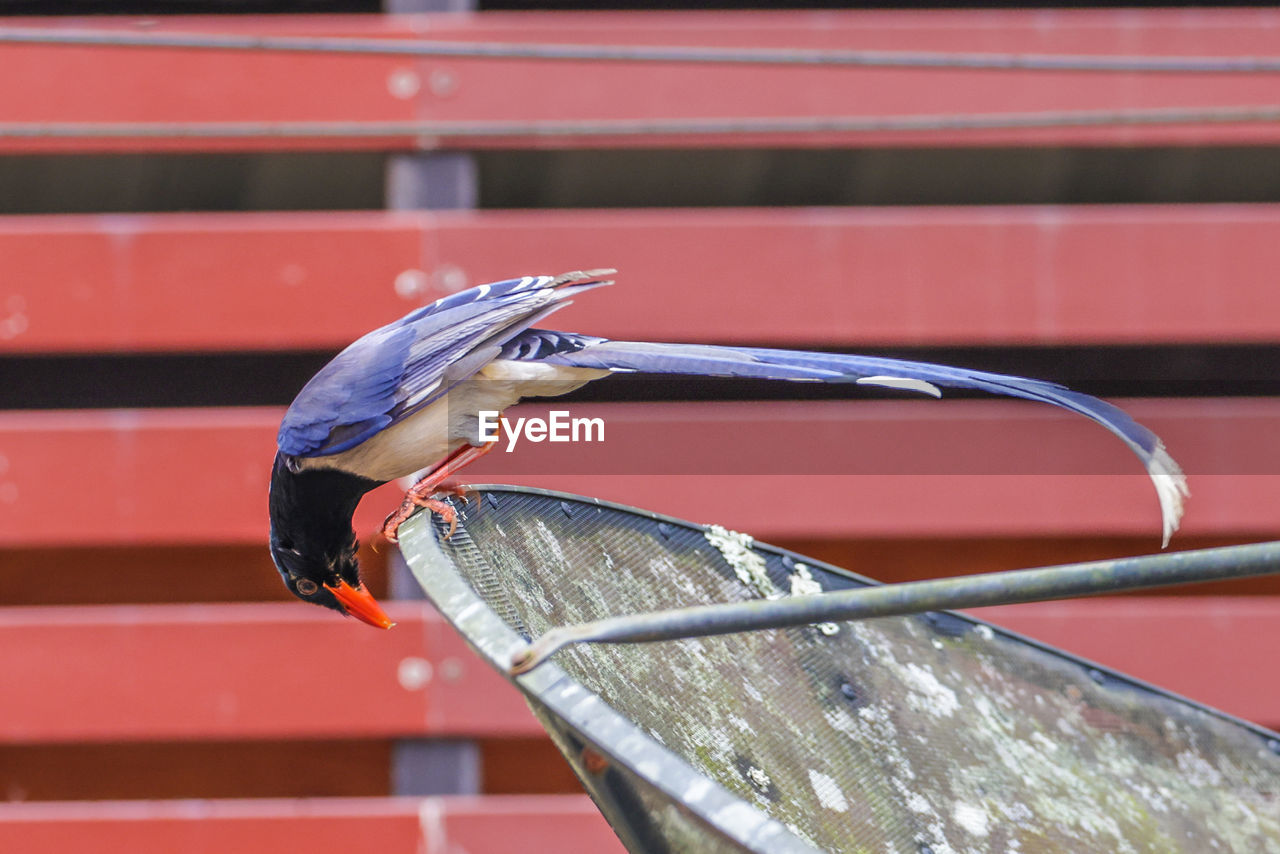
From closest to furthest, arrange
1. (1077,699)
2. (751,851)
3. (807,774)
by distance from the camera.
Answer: (751,851), (807,774), (1077,699)

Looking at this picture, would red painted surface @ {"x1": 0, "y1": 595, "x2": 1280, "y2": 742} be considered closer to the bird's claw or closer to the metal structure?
the bird's claw

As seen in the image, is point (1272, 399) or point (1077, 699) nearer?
point (1077, 699)

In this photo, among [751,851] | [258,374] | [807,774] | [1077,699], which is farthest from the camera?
[258,374]

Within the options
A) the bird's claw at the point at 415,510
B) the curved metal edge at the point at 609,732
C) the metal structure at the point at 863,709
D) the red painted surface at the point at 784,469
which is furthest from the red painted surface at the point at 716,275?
the curved metal edge at the point at 609,732

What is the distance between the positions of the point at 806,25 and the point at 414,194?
1.23 metres

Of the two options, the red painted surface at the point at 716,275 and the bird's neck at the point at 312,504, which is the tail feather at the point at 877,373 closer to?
the bird's neck at the point at 312,504

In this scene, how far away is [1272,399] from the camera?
3092 millimetres

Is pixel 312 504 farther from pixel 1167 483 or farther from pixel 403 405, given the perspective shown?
pixel 1167 483

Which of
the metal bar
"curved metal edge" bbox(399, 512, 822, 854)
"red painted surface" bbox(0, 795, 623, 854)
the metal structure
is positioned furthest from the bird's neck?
"red painted surface" bbox(0, 795, 623, 854)

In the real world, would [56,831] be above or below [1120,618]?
below

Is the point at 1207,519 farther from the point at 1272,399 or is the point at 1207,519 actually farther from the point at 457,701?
the point at 457,701

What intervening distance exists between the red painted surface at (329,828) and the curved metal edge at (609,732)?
7.92 feet

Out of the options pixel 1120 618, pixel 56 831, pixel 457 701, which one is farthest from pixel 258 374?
pixel 1120 618

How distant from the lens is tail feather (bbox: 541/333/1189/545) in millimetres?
987
